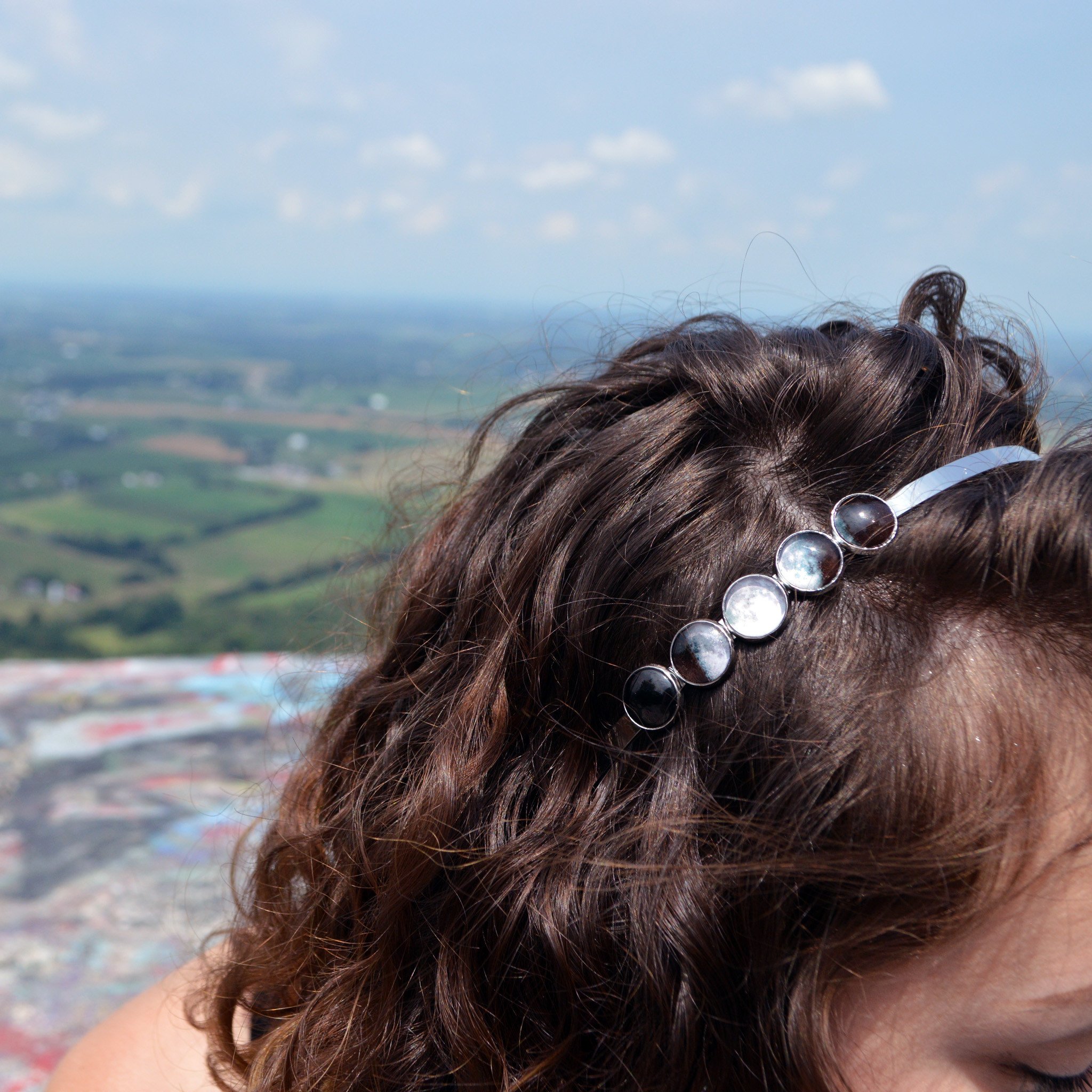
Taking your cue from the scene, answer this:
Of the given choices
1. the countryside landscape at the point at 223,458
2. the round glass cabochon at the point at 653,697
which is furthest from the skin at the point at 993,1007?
the countryside landscape at the point at 223,458

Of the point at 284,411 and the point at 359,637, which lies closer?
the point at 359,637

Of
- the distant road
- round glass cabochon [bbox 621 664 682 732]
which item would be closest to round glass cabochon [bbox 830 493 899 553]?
round glass cabochon [bbox 621 664 682 732]

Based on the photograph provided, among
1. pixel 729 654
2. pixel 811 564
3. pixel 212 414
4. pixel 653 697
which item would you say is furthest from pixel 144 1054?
pixel 212 414

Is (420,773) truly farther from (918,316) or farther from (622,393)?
(918,316)

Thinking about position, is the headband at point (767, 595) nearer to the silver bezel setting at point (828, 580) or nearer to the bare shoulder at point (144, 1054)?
the silver bezel setting at point (828, 580)

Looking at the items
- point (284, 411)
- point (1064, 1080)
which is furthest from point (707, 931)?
point (284, 411)

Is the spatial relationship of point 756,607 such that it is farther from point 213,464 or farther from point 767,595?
point 213,464
